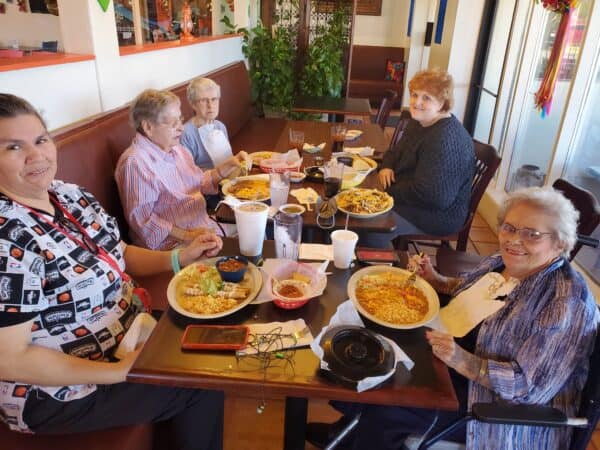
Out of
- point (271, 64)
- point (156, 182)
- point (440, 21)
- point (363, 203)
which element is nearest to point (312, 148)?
point (363, 203)

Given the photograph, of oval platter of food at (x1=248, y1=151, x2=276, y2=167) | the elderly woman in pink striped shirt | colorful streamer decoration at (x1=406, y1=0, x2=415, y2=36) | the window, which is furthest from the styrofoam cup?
colorful streamer decoration at (x1=406, y1=0, x2=415, y2=36)

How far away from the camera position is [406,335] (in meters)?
1.15

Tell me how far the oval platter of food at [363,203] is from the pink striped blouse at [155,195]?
69 cm

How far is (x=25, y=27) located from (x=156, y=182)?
160 inches

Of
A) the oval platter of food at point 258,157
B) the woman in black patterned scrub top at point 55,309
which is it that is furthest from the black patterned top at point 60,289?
the oval platter of food at point 258,157

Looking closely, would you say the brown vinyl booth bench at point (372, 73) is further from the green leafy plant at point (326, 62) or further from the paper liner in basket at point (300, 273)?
the paper liner in basket at point (300, 273)

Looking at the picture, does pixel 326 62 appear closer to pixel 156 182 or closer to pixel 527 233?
pixel 156 182

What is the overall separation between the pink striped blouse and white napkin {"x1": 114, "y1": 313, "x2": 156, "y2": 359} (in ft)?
2.23

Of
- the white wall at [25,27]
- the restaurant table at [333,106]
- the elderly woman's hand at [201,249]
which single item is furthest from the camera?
the white wall at [25,27]

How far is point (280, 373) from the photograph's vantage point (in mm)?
999

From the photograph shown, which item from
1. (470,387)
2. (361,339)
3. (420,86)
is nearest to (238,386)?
(361,339)

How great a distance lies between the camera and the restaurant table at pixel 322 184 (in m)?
1.78

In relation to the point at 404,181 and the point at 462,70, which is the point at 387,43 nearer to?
the point at 462,70

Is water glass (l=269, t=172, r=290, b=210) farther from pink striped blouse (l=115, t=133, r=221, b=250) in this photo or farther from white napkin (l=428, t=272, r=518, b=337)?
white napkin (l=428, t=272, r=518, b=337)
